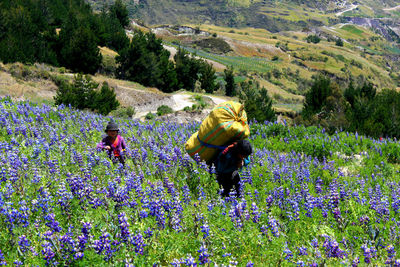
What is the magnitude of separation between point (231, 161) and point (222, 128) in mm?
588

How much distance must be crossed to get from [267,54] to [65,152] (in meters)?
129

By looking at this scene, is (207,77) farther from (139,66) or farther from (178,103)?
(178,103)

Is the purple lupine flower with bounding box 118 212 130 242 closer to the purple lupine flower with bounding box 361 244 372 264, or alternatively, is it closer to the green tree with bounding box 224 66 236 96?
the purple lupine flower with bounding box 361 244 372 264

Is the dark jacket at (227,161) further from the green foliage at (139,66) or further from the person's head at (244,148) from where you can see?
the green foliage at (139,66)

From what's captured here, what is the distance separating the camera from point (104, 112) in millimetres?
20250

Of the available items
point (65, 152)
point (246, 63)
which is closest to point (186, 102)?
point (65, 152)

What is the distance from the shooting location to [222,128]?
16.2 feet

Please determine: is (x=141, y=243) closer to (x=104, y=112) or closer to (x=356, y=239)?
(x=356, y=239)

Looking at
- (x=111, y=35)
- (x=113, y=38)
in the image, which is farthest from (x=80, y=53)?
(x=113, y=38)

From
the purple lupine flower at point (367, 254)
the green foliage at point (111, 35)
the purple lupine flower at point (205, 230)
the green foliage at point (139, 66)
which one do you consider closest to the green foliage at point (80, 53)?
the green foliage at point (139, 66)

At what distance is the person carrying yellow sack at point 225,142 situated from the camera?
16.2ft

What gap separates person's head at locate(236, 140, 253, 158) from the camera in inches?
191

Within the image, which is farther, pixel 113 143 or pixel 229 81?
pixel 229 81

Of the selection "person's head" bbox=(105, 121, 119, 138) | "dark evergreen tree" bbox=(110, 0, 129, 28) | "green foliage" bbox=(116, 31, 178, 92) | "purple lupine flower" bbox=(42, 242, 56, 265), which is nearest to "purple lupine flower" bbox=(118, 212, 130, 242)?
"purple lupine flower" bbox=(42, 242, 56, 265)
